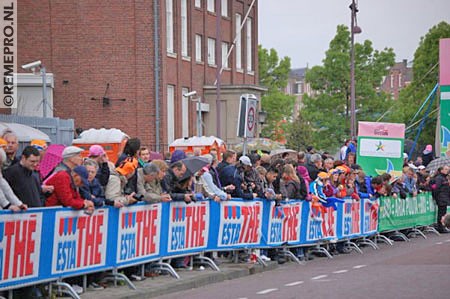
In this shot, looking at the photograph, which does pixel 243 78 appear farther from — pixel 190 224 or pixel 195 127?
pixel 190 224

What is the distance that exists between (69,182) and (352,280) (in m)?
4.74

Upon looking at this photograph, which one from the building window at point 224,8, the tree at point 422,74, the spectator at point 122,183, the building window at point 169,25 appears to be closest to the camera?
the spectator at point 122,183

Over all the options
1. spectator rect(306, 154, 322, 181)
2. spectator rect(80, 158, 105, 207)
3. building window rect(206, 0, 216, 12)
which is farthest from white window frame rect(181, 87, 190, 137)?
spectator rect(80, 158, 105, 207)

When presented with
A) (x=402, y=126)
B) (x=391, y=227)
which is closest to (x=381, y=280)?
(x=391, y=227)

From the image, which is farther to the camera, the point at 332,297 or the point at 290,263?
the point at 290,263

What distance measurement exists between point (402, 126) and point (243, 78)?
24.1m

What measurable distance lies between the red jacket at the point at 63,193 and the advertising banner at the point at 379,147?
16.8m

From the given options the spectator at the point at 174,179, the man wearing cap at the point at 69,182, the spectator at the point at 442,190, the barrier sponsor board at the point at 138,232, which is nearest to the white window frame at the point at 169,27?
the spectator at the point at 442,190

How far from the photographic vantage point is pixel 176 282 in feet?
52.9

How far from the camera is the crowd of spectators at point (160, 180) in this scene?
1336 centimetres

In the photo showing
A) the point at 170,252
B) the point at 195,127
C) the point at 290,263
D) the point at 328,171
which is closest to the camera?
the point at 170,252

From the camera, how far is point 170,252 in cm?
1708

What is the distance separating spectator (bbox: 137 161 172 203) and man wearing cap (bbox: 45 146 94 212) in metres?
1.74

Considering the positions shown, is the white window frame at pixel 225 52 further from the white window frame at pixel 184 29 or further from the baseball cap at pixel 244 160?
the baseball cap at pixel 244 160
